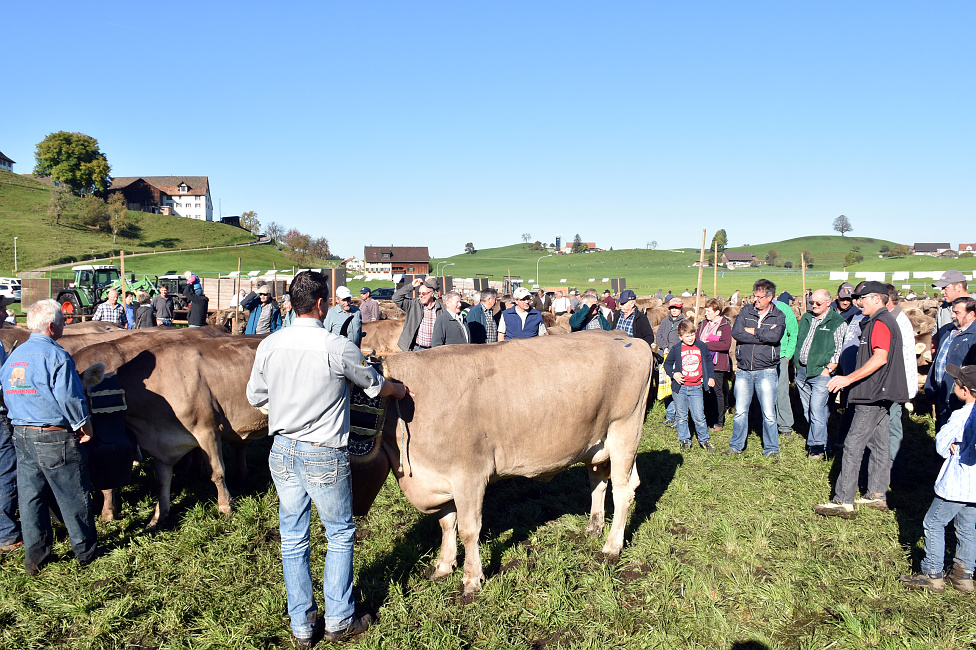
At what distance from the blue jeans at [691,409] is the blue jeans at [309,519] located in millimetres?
6059

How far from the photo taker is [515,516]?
611 cm

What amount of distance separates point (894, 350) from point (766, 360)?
2491 millimetres

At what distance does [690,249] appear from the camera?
148500mm

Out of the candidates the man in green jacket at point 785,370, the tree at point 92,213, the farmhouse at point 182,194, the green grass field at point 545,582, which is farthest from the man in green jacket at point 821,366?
the farmhouse at point 182,194

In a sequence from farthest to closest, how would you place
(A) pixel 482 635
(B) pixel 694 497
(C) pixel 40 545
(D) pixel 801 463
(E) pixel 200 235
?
1. (E) pixel 200 235
2. (D) pixel 801 463
3. (B) pixel 694 497
4. (C) pixel 40 545
5. (A) pixel 482 635

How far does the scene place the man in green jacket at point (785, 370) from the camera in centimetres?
864

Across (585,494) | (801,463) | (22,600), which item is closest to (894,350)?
(801,463)

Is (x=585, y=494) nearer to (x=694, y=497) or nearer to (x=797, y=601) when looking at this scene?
(x=694, y=497)

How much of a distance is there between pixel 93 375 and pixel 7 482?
1197 mm

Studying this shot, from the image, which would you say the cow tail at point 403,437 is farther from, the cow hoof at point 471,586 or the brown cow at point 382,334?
the brown cow at point 382,334

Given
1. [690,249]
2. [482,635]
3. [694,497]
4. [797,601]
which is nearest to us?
[482,635]

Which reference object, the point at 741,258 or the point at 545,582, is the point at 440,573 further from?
the point at 741,258

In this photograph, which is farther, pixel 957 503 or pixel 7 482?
pixel 7 482

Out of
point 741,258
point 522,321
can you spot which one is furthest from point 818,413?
point 741,258
